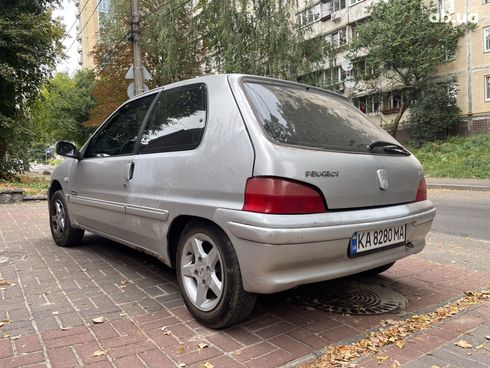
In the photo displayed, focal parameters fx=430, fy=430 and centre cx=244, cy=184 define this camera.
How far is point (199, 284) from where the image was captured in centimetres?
295

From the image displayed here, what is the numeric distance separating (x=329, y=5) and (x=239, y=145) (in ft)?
113

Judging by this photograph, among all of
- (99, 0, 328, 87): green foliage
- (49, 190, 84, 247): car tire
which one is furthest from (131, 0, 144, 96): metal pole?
(99, 0, 328, 87): green foliage

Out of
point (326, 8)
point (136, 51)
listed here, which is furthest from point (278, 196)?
point (326, 8)

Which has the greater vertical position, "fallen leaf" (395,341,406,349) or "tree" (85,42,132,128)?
"tree" (85,42,132,128)

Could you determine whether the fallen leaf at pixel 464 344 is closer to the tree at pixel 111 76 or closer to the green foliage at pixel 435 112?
the green foliage at pixel 435 112

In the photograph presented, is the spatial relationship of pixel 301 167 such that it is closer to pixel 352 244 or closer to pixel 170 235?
pixel 352 244

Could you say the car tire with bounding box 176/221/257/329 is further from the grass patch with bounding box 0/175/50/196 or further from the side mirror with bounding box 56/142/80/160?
the grass patch with bounding box 0/175/50/196

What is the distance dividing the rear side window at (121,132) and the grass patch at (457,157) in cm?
1618

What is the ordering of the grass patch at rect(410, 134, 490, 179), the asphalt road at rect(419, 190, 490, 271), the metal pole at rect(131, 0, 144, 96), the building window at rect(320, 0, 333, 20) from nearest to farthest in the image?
the asphalt road at rect(419, 190, 490, 271), the metal pole at rect(131, 0, 144, 96), the grass patch at rect(410, 134, 490, 179), the building window at rect(320, 0, 333, 20)

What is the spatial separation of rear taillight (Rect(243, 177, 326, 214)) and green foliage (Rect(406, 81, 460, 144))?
24.3 meters

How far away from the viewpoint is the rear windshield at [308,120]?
2787 millimetres

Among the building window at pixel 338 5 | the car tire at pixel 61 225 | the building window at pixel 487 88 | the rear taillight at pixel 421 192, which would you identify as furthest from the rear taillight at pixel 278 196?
the building window at pixel 338 5

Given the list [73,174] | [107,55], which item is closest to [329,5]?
[107,55]

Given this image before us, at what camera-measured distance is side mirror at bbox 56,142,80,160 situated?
4695 millimetres
